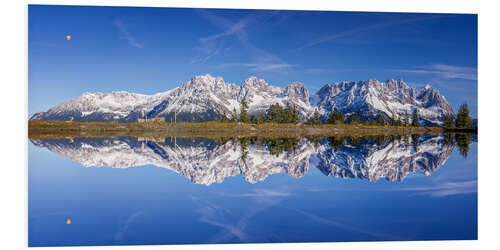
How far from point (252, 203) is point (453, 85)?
27.1 ft

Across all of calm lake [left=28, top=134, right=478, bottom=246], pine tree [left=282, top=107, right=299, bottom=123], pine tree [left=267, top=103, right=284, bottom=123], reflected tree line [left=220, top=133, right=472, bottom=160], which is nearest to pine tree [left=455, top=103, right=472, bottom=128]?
reflected tree line [left=220, top=133, right=472, bottom=160]

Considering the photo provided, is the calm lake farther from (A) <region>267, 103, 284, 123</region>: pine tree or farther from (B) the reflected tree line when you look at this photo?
(A) <region>267, 103, 284, 123</region>: pine tree

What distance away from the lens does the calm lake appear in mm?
4633

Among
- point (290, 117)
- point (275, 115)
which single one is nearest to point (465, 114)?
point (275, 115)

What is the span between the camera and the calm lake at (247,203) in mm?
4633

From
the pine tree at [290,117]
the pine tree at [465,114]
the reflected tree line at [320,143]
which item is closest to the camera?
the pine tree at [465,114]

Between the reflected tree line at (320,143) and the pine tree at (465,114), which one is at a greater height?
the pine tree at (465,114)

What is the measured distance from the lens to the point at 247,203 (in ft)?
17.8

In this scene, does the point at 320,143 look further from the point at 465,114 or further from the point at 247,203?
the point at 247,203

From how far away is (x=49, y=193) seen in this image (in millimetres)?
6152

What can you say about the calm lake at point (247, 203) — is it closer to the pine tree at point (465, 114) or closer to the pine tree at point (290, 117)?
the pine tree at point (465, 114)

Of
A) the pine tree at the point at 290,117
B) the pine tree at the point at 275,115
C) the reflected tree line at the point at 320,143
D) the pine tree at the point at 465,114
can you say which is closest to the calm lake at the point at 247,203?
the pine tree at the point at 465,114
